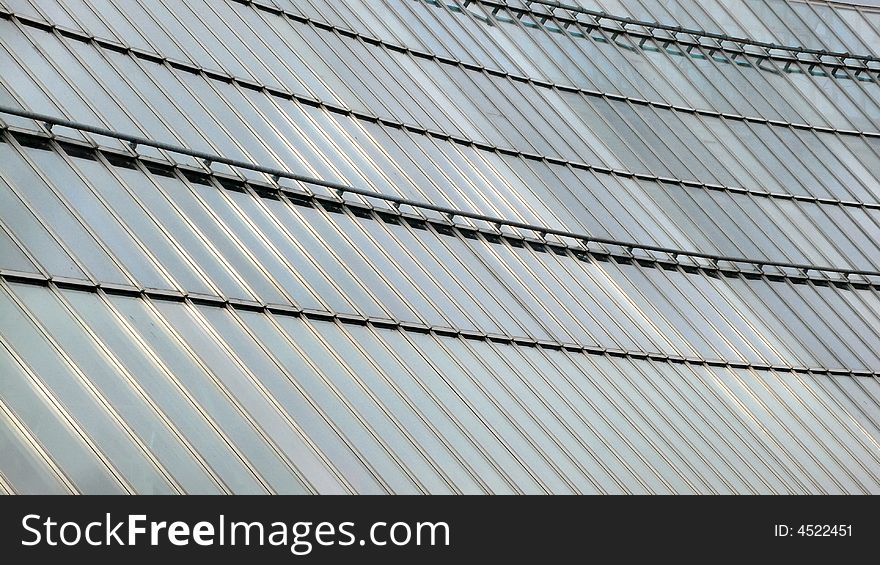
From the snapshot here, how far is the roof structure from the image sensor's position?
20828mm

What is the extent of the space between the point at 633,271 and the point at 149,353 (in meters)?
13.6

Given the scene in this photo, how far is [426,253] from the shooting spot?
27.7 metres

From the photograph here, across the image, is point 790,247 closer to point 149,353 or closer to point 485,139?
point 485,139

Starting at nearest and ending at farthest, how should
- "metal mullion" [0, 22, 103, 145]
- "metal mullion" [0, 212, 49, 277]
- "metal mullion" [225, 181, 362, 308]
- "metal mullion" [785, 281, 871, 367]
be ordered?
"metal mullion" [0, 212, 49, 277]
"metal mullion" [0, 22, 103, 145]
"metal mullion" [225, 181, 362, 308]
"metal mullion" [785, 281, 871, 367]

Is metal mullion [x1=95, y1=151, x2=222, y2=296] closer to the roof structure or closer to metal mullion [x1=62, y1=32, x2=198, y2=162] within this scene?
the roof structure

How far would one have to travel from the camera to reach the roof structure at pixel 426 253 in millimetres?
20828

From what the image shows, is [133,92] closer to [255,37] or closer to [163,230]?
[163,230]

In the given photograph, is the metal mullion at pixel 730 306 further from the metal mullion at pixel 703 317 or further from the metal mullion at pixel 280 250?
the metal mullion at pixel 280 250

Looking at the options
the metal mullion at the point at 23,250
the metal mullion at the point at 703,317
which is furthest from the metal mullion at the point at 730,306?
the metal mullion at the point at 23,250

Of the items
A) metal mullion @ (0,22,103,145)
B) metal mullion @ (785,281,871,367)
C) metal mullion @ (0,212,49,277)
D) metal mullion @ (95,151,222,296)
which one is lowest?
metal mullion @ (0,212,49,277)

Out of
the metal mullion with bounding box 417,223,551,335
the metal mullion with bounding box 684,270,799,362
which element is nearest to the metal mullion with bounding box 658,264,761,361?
the metal mullion with bounding box 684,270,799,362

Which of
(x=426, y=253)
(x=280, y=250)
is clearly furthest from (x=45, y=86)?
(x=426, y=253)

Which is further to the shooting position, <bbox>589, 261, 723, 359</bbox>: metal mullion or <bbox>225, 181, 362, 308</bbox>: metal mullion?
<bbox>589, 261, 723, 359</bbox>: metal mullion

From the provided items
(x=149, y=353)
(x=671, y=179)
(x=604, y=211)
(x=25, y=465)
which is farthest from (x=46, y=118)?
(x=671, y=179)
